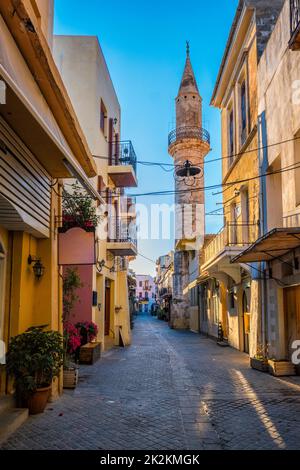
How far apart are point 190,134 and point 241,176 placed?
62.3 ft

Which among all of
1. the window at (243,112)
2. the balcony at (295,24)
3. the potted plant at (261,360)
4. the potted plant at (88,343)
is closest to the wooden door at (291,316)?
the potted plant at (261,360)

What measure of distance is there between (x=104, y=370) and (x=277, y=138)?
308 inches

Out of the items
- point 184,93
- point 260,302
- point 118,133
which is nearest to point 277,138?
point 260,302

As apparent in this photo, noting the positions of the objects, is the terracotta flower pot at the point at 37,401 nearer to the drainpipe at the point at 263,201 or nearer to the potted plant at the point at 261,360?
the potted plant at the point at 261,360

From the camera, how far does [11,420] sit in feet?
20.7

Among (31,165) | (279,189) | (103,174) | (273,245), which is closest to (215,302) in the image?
(103,174)

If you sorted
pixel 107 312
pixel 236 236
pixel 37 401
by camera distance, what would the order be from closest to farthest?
pixel 37 401 < pixel 236 236 < pixel 107 312

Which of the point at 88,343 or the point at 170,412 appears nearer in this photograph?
the point at 170,412

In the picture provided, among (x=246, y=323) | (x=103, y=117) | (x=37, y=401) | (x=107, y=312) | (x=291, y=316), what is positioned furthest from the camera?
(x=107, y=312)

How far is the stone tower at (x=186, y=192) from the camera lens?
34.3 metres

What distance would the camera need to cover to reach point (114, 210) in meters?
20.0

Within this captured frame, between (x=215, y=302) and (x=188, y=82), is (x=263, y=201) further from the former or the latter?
(x=188, y=82)

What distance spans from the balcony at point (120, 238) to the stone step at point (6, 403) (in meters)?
11.5
